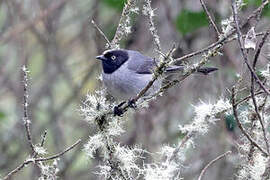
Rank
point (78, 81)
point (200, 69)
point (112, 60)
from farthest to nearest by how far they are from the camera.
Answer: point (78, 81) → point (112, 60) → point (200, 69)

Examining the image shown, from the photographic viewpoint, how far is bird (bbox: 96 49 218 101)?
407cm

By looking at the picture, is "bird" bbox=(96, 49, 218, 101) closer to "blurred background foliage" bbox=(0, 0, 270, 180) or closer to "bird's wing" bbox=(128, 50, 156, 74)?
"bird's wing" bbox=(128, 50, 156, 74)

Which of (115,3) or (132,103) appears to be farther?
(115,3)

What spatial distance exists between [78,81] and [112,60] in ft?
6.40

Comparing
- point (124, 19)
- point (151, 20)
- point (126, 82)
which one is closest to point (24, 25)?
point (126, 82)

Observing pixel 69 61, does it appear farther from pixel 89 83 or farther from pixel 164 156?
pixel 164 156

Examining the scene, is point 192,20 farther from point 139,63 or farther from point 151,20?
point 151,20

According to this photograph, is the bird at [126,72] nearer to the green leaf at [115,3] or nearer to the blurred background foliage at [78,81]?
the green leaf at [115,3]

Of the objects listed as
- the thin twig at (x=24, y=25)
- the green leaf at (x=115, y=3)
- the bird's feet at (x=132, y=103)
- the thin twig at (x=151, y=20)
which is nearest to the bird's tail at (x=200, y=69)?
the bird's feet at (x=132, y=103)

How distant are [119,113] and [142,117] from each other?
2340 mm

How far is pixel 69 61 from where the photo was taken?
6512 millimetres

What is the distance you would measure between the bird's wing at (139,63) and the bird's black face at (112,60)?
0.06m

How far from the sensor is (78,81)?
6148mm

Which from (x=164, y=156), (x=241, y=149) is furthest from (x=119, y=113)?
(x=241, y=149)
